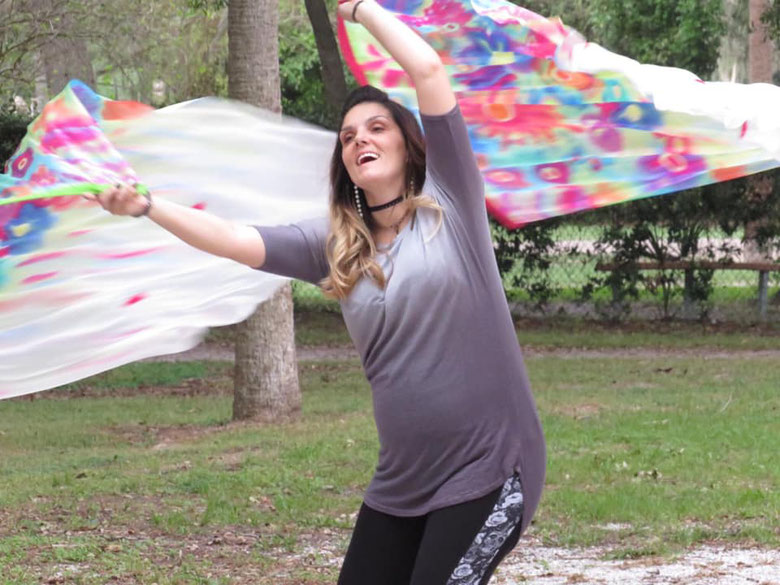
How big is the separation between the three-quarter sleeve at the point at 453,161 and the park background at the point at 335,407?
3.53 meters

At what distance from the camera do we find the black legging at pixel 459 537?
363 centimetres

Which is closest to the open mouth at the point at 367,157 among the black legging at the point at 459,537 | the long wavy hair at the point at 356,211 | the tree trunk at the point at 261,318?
the long wavy hair at the point at 356,211

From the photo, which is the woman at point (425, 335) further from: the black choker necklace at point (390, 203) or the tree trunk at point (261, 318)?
the tree trunk at point (261, 318)

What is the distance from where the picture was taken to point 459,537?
3625 mm

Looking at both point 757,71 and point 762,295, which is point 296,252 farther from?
point 757,71

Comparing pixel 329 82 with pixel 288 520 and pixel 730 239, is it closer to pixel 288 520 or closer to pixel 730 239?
pixel 730 239

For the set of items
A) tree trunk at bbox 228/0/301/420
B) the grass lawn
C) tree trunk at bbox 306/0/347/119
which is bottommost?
A: the grass lawn

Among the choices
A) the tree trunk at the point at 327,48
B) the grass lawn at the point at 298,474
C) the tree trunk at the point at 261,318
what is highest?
the tree trunk at the point at 327,48

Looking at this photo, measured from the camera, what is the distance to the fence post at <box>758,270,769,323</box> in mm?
20328

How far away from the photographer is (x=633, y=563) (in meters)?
7.15

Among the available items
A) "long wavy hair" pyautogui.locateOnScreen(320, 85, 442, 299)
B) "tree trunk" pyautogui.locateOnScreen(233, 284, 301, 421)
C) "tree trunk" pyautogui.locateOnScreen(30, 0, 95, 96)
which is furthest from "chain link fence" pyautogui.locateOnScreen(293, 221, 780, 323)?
"long wavy hair" pyautogui.locateOnScreen(320, 85, 442, 299)

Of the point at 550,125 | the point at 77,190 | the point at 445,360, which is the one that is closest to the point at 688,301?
the point at 550,125

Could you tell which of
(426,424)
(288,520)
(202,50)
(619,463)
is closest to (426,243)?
(426,424)

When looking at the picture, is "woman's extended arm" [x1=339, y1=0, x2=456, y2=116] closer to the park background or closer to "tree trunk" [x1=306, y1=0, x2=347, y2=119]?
the park background
